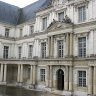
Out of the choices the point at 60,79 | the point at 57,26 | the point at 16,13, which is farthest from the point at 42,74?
the point at 16,13

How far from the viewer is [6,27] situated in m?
34.9

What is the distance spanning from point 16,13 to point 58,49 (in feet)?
54.0

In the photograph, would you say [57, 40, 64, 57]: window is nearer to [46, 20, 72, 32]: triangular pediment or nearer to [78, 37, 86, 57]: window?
[46, 20, 72, 32]: triangular pediment

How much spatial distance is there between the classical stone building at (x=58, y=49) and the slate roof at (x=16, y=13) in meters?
0.59

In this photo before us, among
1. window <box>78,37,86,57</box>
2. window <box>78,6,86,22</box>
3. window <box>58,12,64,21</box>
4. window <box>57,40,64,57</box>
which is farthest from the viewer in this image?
window <box>58,12,64,21</box>

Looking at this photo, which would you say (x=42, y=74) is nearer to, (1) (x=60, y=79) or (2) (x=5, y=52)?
(1) (x=60, y=79)

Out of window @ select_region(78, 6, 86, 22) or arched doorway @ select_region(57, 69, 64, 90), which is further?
arched doorway @ select_region(57, 69, 64, 90)

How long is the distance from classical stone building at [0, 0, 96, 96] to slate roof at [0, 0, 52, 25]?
0.59 meters

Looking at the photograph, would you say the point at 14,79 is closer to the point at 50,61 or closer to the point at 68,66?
the point at 50,61

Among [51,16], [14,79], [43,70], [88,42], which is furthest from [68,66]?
[14,79]

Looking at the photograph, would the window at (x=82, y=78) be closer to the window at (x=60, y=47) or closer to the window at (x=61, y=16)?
the window at (x=60, y=47)

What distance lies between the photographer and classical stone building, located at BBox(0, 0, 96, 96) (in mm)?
21828

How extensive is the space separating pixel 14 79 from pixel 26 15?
1159 centimetres

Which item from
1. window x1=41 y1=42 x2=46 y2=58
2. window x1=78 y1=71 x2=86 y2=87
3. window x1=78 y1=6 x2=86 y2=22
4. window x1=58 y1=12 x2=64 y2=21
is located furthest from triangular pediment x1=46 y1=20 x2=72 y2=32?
window x1=78 y1=71 x2=86 y2=87
